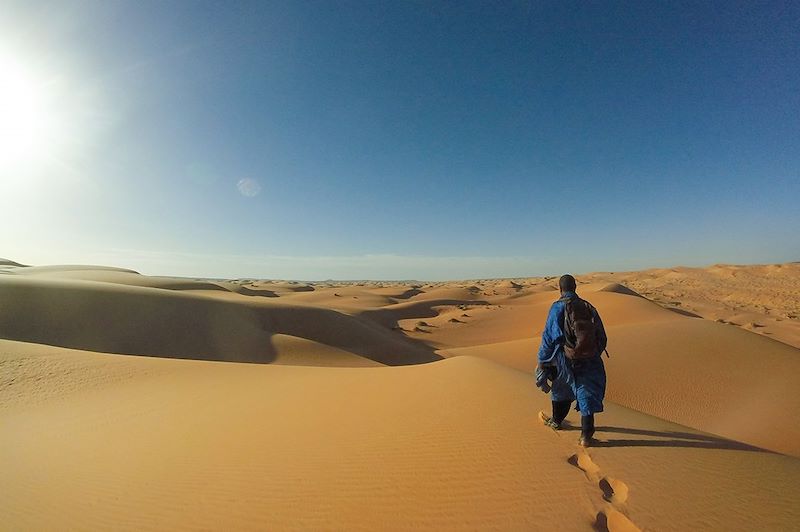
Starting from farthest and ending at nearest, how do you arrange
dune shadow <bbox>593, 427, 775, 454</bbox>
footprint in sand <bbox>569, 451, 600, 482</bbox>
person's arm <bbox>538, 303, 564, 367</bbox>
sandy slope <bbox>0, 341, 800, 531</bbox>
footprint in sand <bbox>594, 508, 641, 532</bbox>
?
person's arm <bbox>538, 303, 564, 367</bbox> → dune shadow <bbox>593, 427, 775, 454</bbox> → footprint in sand <bbox>569, 451, 600, 482</bbox> → sandy slope <bbox>0, 341, 800, 531</bbox> → footprint in sand <bbox>594, 508, 641, 532</bbox>

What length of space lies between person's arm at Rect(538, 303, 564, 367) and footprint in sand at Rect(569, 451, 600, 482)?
3.20 ft

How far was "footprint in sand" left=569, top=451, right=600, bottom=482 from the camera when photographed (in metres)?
2.96

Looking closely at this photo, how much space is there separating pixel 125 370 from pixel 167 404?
2530 millimetres

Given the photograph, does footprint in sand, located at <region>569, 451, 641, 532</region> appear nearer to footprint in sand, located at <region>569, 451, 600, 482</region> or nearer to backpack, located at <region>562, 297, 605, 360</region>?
footprint in sand, located at <region>569, 451, 600, 482</region>

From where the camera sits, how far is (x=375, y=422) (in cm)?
435

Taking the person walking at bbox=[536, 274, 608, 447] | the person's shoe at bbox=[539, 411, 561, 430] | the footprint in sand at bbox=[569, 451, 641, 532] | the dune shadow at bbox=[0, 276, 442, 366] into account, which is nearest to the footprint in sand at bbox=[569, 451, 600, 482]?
the footprint in sand at bbox=[569, 451, 641, 532]

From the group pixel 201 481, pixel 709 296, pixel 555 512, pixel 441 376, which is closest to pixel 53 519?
pixel 201 481

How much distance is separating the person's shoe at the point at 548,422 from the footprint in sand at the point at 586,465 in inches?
22.3

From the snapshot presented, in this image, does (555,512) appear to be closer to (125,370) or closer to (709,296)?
(125,370)

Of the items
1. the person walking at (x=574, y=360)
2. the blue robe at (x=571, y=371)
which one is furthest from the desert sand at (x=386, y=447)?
the blue robe at (x=571, y=371)

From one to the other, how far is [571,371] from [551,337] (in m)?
0.40

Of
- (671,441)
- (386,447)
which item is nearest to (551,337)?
(671,441)

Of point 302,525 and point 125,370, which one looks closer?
point 302,525

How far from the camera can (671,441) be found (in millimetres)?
3816
